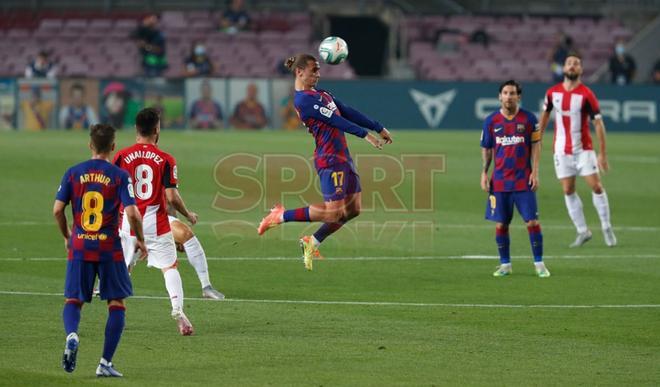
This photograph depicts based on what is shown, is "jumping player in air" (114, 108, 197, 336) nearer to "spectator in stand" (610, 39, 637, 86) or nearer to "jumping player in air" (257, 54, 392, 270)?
"jumping player in air" (257, 54, 392, 270)

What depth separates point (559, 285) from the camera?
45.7 ft

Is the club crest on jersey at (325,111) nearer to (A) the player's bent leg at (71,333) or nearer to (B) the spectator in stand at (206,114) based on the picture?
(A) the player's bent leg at (71,333)

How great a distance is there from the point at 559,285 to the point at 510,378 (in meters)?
4.77

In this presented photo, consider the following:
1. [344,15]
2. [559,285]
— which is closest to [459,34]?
[344,15]

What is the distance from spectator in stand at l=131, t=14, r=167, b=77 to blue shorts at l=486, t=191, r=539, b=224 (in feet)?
89.4

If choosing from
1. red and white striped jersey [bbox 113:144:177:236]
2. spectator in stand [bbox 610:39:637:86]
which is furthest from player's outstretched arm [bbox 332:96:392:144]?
spectator in stand [bbox 610:39:637:86]

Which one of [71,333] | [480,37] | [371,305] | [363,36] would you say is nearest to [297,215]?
[371,305]

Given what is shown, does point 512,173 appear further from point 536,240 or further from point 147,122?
point 147,122

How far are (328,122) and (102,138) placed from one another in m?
4.76

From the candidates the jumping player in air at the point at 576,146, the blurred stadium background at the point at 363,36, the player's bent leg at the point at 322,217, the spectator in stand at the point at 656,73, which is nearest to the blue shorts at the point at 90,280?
the player's bent leg at the point at 322,217

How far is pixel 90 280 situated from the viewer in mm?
9281

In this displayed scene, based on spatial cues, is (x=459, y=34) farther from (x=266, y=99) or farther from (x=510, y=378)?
(x=510, y=378)

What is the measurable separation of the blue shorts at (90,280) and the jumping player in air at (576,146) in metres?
9.21

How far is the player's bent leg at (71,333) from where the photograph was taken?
8.88 meters
